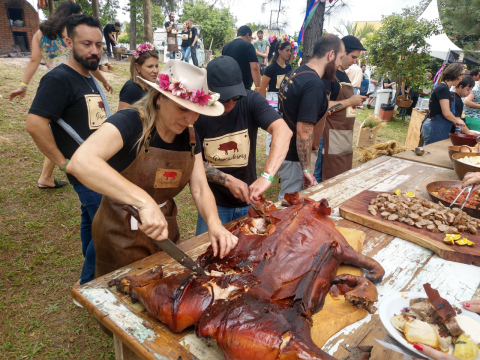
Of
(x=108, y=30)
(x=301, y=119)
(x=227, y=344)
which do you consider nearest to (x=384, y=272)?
(x=227, y=344)

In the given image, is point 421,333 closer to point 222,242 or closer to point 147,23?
point 222,242

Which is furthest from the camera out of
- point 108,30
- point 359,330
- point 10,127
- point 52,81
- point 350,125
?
point 108,30

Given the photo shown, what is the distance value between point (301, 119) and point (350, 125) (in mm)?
1419

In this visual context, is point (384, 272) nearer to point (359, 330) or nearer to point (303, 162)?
point (359, 330)

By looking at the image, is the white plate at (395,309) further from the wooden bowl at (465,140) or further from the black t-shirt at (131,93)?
the wooden bowl at (465,140)

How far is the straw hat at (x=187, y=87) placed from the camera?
1739 mm

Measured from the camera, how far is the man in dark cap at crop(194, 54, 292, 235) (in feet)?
8.05

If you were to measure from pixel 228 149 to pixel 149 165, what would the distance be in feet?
3.13

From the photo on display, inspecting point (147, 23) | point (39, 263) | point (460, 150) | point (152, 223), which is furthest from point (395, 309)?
point (147, 23)

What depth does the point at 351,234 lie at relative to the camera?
2.18 m

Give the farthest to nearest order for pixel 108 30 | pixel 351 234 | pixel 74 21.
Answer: pixel 108 30 → pixel 74 21 → pixel 351 234

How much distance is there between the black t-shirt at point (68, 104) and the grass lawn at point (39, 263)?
4.48 ft

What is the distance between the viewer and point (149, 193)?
6.88 feet

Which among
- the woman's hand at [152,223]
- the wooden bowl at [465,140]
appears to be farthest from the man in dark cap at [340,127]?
the woman's hand at [152,223]
